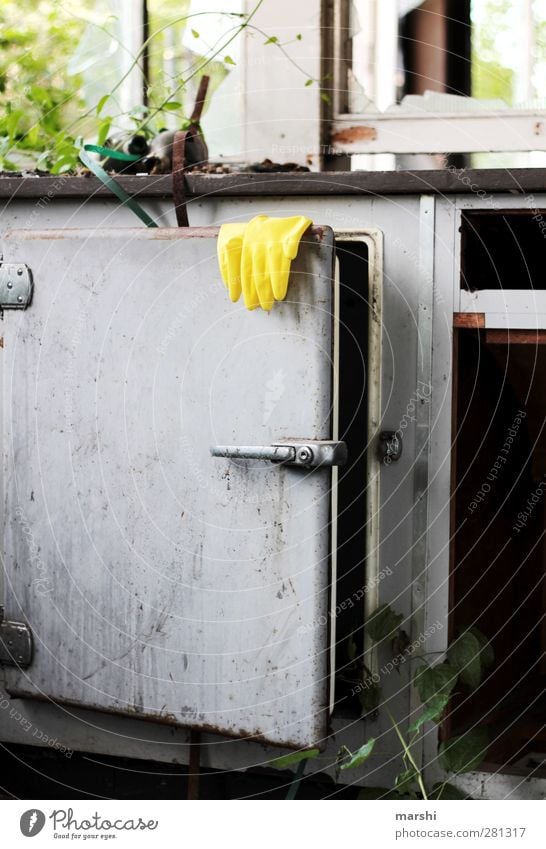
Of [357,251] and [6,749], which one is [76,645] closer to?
[6,749]

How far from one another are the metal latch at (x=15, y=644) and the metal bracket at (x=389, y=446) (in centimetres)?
94

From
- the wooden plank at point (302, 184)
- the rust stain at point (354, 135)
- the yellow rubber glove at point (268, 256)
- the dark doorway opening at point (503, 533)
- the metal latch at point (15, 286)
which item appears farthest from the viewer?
the rust stain at point (354, 135)

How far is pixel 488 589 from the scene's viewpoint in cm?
266

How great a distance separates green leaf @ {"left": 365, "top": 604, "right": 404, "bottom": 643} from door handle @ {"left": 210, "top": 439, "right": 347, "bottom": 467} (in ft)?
1.42

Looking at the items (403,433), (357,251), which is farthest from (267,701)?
(357,251)

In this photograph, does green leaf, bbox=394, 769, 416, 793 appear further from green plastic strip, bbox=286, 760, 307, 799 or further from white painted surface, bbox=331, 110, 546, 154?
white painted surface, bbox=331, 110, 546, 154

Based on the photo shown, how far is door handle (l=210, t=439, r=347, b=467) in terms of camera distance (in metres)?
1.90

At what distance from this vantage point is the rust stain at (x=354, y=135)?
2.91m

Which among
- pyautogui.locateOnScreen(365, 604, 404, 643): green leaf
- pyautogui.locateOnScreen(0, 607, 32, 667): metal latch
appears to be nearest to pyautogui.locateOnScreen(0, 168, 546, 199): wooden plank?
pyautogui.locateOnScreen(365, 604, 404, 643): green leaf

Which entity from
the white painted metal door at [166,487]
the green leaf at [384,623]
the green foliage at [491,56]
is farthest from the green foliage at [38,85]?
the green leaf at [384,623]

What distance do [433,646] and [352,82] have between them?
5.69 ft

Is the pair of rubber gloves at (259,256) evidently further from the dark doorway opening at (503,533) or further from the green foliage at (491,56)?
the green foliage at (491,56)

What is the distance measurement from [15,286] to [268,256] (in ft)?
2.23

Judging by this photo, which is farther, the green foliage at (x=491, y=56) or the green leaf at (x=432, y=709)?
the green foliage at (x=491, y=56)
